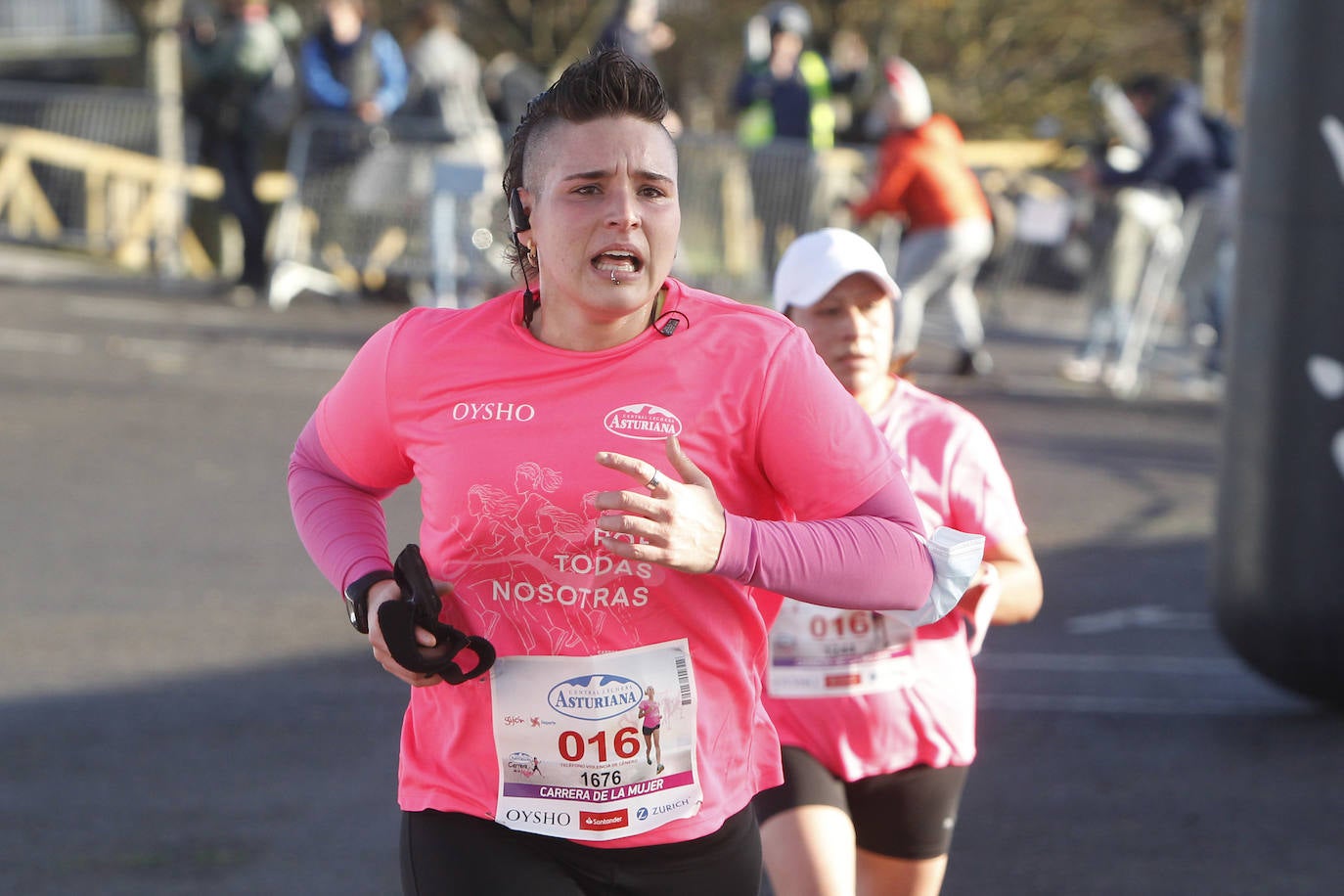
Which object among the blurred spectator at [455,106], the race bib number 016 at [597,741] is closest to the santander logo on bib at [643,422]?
the race bib number 016 at [597,741]

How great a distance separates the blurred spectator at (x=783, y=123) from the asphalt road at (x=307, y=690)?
286 cm

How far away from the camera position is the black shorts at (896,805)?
11.3 ft

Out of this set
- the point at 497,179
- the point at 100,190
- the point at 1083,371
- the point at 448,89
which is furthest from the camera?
the point at 100,190

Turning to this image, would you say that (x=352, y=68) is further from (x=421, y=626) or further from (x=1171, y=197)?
(x=421, y=626)

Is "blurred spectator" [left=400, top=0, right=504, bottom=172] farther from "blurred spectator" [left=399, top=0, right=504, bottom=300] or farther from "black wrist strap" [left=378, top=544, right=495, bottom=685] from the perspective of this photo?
"black wrist strap" [left=378, top=544, right=495, bottom=685]

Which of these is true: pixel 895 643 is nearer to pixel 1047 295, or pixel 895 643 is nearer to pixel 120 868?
pixel 120 868

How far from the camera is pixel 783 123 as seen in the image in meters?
13.6

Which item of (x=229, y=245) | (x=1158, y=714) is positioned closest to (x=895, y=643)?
(x=1158, y=714)

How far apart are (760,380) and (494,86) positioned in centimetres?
1201

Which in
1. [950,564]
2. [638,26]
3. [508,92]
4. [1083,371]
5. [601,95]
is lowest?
[1083,371]

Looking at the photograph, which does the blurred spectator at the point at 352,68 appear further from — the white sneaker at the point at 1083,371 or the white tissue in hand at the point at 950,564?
the white tissue in hand at the point at 950,564

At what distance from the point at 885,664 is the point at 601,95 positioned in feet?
4.78

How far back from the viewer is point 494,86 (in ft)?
46.3

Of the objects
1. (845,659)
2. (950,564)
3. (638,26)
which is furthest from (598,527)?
(638,26)
